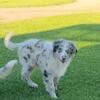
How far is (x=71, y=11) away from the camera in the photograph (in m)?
24.5

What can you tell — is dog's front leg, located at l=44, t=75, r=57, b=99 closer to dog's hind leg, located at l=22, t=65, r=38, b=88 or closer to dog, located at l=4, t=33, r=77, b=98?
dog, located at l=4, t=33, r=77, b=98

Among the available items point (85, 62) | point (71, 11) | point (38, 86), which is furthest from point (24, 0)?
point (38, 86)

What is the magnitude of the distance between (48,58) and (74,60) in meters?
3.51

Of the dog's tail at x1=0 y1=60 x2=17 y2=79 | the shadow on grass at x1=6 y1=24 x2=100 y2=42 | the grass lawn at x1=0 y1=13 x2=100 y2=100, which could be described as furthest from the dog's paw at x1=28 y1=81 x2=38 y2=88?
the shadow on grass at x1=6 y1=24 x2=100 y2=42

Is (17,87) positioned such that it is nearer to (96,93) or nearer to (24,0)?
(96,93)

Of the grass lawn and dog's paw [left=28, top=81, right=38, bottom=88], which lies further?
dog's paw [left=28, top=81, right=38, bottom=88]

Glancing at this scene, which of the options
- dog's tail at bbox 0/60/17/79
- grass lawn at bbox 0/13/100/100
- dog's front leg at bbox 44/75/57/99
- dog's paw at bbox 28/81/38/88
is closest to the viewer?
dog's tail at bbox 0/60/17/79

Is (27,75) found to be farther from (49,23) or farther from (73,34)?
(49,23)

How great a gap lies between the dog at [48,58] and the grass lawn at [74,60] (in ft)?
0.81

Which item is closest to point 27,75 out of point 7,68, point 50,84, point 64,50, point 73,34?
point 50,84

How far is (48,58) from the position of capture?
812cm

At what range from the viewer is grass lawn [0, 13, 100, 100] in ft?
27.3

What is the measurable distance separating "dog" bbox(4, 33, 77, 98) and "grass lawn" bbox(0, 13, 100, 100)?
25 centimetres

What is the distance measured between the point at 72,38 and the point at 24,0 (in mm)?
14773
